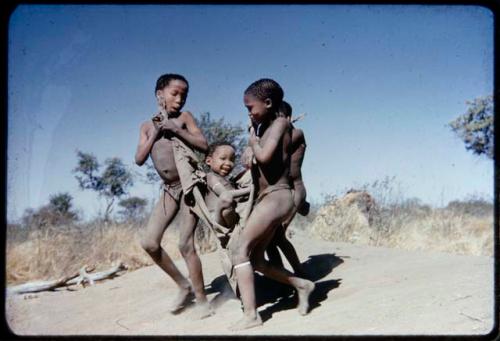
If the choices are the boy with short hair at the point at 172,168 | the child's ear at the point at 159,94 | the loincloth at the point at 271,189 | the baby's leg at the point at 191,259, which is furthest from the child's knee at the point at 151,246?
Answer: the child's ear at the point at 159,94

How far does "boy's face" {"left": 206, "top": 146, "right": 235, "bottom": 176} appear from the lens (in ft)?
17.0

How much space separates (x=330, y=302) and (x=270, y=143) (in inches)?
55.6

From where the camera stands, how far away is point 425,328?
3.89m

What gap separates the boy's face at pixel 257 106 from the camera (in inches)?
189

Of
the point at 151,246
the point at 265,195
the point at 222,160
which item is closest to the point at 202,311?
the point at 151,246

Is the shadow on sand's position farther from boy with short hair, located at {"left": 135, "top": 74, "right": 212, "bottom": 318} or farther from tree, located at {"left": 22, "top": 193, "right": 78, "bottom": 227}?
tree, located at {"left": 22, "top": 193, "right": 78, "bottom": 227}

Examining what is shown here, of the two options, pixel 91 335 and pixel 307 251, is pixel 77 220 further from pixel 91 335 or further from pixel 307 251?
pixel 91 335

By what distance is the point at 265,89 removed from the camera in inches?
188

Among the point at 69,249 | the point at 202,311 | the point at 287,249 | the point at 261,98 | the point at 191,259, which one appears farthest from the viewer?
the point at 69,249

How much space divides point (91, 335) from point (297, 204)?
1.97 metres

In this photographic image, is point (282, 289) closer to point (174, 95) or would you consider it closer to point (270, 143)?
point (270, 143)

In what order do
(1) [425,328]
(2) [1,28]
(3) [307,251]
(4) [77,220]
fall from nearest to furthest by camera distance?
(1) [425,328]
(2) [1,28]
(3) [307,251]
(4) [77,220]

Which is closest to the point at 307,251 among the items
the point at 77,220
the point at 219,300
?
the point at 219,300

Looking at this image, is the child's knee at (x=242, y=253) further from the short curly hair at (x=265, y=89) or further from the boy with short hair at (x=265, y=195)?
the short curly hair at (x=265, y=89)
